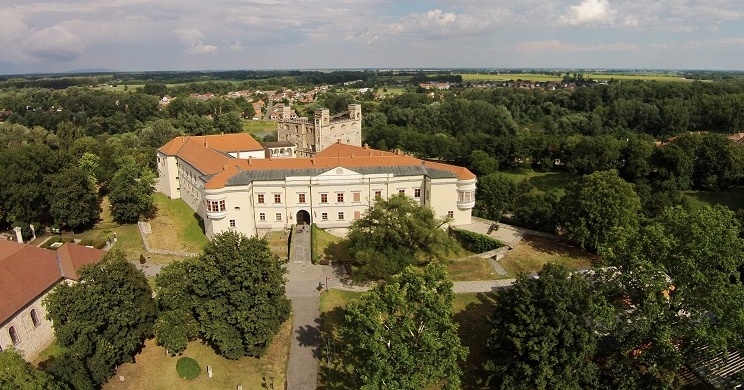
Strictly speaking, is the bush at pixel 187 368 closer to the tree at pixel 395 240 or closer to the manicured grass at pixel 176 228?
the tree at pixel 395 240

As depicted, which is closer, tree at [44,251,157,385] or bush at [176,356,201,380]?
tree at [44,251,157,385]

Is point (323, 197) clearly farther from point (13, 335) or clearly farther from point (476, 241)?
point (13, 335)

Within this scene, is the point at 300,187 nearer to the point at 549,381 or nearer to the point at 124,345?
the point at 124,345

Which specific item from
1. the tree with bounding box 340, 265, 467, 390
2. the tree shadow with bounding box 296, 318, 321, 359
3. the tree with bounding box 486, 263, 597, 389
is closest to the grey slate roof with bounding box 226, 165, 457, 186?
the tree shadow with bounding box 296, 318, 321, 359

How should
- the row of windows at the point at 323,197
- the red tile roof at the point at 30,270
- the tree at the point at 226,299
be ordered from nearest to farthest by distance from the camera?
the tree at the point at 226,299 → the red tile roof at the point at 30,270 → the row of windows at the point at 323,197

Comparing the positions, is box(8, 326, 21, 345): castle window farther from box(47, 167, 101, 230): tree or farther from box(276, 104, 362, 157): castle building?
box(276, 104, 362, 157): castle building

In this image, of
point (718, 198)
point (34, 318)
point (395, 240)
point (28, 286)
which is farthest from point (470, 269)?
point (718, 198)

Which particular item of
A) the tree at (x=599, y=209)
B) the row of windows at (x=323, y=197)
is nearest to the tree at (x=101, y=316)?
the row of windows at (x=323, y=197)
